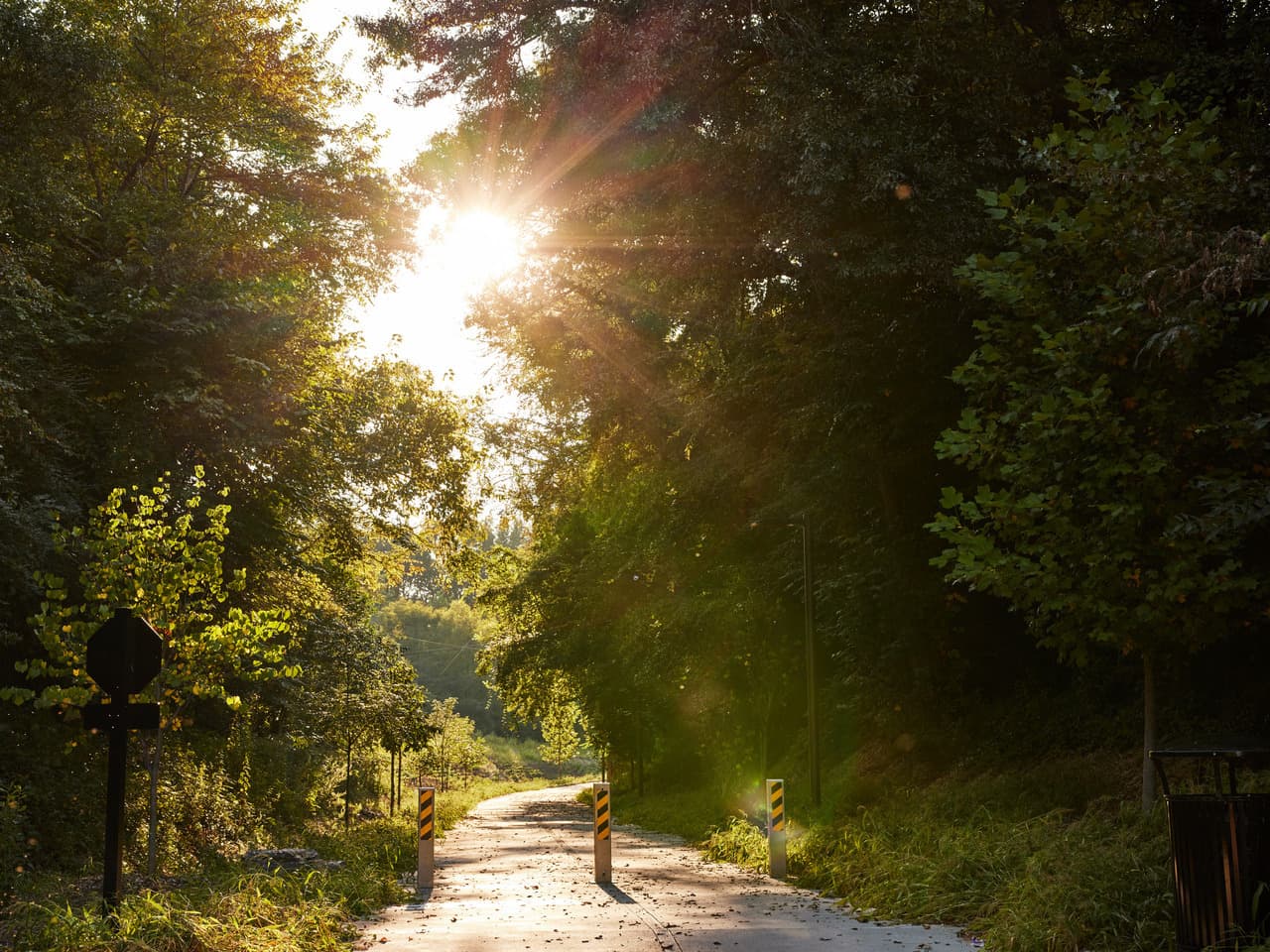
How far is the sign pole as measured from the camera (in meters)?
16.2

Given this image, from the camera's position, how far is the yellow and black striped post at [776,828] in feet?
53.8

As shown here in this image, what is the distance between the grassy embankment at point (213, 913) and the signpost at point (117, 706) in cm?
47

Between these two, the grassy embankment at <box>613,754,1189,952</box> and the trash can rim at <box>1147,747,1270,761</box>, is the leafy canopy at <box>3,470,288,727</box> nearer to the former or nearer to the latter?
the grassy embankment at <box>613,754,1189,952</box>

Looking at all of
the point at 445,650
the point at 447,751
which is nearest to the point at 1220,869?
the point at 447,751

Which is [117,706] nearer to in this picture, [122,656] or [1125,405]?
[122,656]

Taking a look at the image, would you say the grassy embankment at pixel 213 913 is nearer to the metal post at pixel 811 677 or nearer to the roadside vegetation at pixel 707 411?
the roadside vegetation at pixel 707 411

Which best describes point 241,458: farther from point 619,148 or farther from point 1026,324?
point 1026,324

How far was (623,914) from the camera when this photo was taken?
510 inches

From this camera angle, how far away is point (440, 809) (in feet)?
123

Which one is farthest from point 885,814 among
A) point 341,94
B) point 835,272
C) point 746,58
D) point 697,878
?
point 341,94

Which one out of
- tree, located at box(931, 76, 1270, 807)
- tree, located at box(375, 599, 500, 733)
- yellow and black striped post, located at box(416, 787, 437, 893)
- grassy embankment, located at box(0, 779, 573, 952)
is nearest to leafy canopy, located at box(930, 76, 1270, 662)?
tree, located at box(931, 76, 1270, 807)

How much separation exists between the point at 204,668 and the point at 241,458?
9079 mm

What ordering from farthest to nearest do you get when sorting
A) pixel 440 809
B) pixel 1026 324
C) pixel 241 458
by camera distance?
pixel 440 809
pixel 241 458
pixel 1026 324

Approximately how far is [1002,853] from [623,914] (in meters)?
4.09
